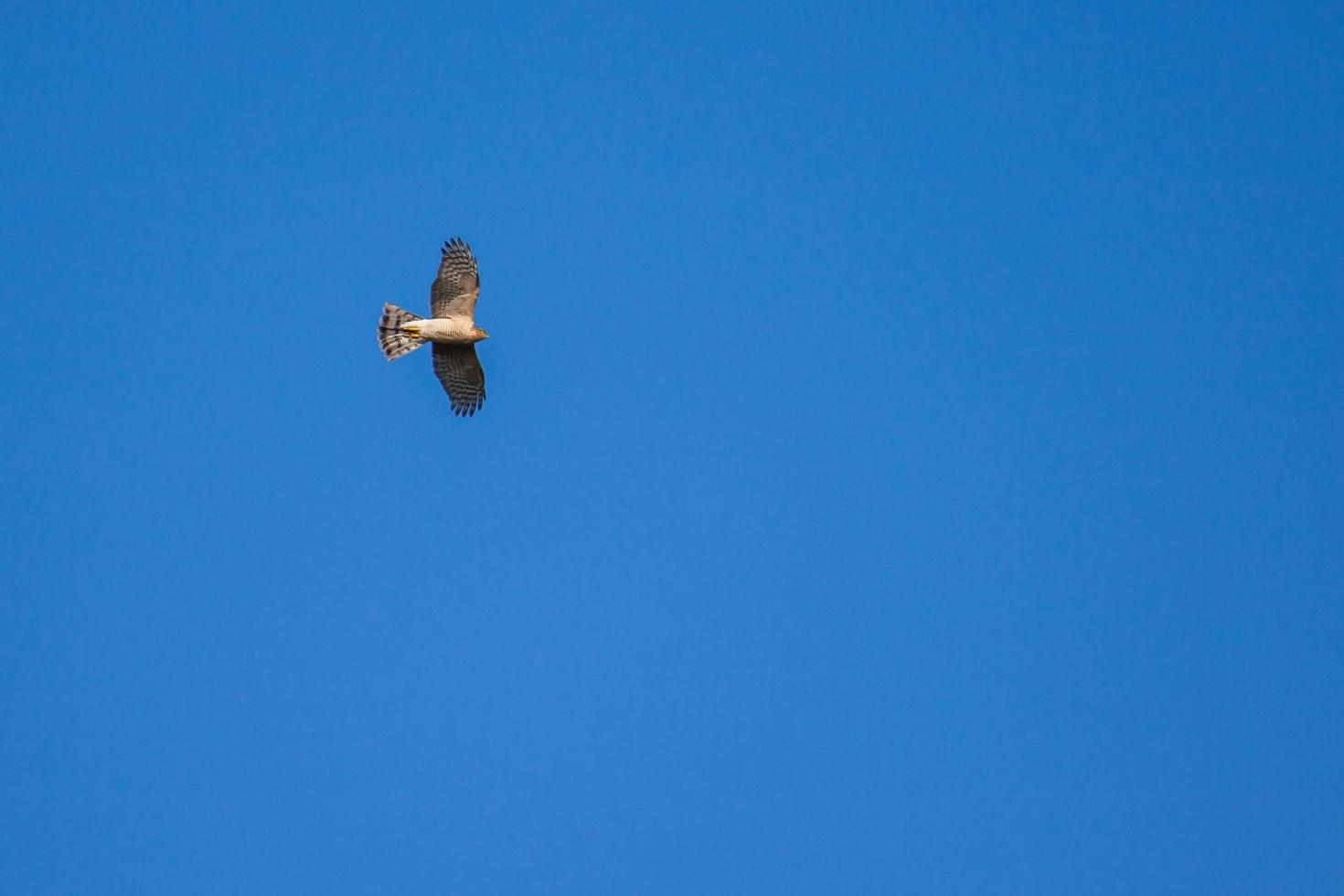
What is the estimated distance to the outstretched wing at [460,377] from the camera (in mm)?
32094

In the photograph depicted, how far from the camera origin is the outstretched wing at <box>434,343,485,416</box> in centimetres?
3209

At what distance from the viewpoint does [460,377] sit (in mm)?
32281

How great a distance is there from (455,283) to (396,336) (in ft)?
3.77

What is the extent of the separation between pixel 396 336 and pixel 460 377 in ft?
4.14

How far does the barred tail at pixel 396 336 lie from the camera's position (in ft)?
103

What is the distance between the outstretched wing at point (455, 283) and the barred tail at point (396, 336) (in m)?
0.37

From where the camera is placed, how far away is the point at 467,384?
106 ft

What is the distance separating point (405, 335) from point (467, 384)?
4.50 feet

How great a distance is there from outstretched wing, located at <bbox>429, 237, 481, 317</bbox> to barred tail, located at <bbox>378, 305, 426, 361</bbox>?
37cm

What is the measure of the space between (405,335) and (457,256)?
1.35m

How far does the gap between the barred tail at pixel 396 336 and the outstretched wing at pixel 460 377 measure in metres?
0.61

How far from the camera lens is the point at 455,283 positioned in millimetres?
31375

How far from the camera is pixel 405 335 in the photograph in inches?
1240

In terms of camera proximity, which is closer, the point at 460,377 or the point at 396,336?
the point at 396,336
